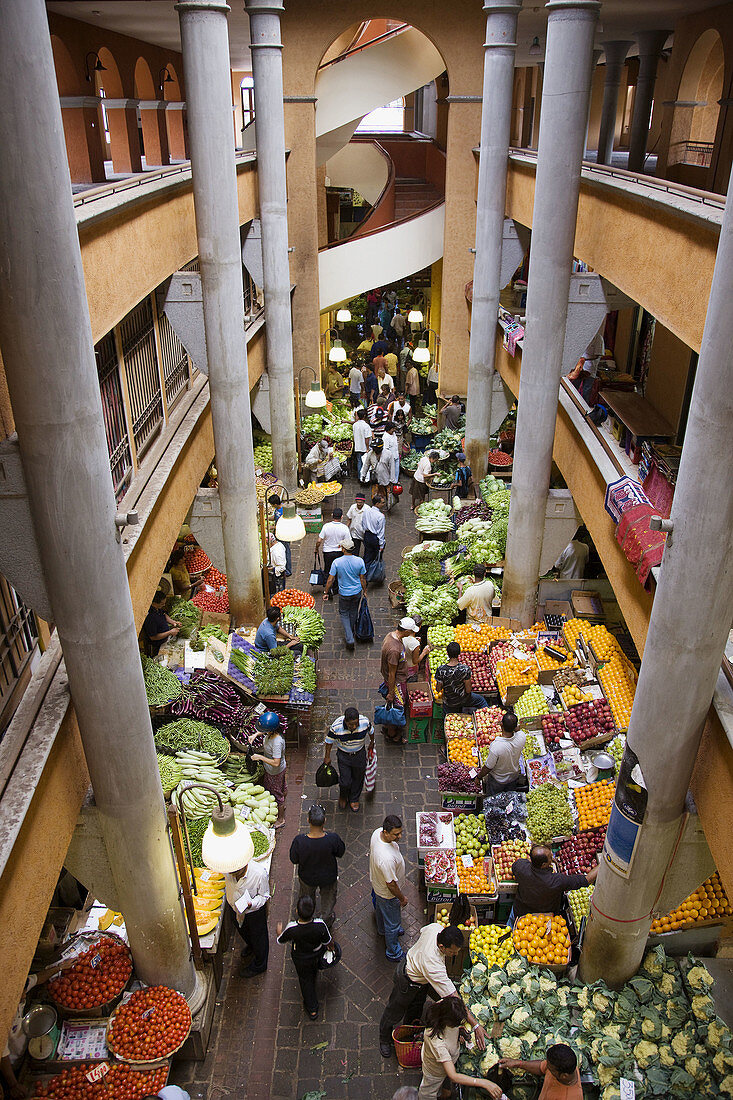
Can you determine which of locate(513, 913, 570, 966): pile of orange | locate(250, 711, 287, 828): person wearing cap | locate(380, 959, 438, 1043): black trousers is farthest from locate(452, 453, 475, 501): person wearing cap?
locate(380, 959, 438, 1043): black trousers

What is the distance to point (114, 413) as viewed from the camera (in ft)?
28.9

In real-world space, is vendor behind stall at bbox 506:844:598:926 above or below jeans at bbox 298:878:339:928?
above

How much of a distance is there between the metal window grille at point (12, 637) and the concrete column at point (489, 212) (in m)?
10.5

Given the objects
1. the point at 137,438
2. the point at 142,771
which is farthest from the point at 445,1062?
the point at 137,438

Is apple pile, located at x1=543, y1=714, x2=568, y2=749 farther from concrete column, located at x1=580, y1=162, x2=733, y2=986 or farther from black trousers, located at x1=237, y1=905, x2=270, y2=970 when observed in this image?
black trousers, located at x1=237, y1=905, x2=270, y2=970

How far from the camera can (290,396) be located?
15.9 metres

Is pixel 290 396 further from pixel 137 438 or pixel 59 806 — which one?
pixel 59 806

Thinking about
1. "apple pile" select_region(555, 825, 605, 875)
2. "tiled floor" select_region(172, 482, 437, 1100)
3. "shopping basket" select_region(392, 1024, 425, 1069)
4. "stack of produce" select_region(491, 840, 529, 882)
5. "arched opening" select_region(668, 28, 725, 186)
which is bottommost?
"tiled floor" select_region(172, 482, 437, 1100)

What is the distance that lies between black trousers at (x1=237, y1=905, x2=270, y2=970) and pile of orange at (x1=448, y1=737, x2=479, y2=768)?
267cm

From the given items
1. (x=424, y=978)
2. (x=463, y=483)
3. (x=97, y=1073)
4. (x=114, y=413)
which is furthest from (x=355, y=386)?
(x=97, y=1073)

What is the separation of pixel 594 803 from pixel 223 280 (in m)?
7.13

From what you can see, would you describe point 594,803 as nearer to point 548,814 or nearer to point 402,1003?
point 548,814

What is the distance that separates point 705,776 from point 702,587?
1402 millimetres

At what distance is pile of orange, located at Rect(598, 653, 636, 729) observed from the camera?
8789mm
